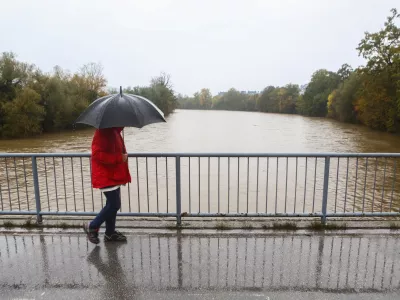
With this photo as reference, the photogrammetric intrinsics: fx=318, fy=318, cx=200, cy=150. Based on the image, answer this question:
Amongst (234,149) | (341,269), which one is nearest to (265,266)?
(341,269)

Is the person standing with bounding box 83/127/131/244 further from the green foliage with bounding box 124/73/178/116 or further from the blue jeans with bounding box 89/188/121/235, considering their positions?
the green foliage with bounding box 124/73/178/116

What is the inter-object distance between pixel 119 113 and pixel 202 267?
2083mm

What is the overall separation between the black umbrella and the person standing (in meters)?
0.25

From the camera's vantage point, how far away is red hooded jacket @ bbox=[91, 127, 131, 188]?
3.95m

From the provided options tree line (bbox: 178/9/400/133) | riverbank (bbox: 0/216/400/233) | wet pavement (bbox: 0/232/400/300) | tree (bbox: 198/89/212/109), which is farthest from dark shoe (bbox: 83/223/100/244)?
tree (bbox: 198/89/212/109)

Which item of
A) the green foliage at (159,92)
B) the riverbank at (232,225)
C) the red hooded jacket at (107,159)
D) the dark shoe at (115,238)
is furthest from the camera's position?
the green foliage at (159,92)

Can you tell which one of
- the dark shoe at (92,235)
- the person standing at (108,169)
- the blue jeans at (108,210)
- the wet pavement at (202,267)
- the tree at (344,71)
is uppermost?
the tree at (344,71)

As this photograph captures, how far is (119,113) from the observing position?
3.76 metres

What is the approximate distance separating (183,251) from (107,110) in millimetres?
2042

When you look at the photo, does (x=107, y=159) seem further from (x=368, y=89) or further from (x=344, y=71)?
(x=344, y=71)

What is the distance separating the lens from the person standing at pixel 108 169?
13.0ft

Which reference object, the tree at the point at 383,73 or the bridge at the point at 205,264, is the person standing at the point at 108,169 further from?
the tree at the point at 383,73

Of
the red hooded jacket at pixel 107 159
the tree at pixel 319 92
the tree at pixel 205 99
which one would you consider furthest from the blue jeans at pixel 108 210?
the tree at pixel 205 99

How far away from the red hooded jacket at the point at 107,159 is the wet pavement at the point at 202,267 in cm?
94
